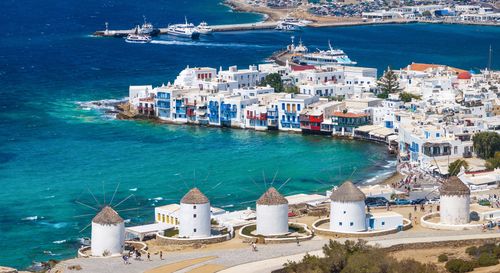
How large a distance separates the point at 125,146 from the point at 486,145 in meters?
19.9

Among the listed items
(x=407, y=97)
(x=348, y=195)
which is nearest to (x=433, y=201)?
(x=348, y=195)

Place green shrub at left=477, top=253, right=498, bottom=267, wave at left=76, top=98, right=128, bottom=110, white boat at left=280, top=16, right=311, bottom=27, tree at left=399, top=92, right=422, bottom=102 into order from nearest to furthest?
green shrub at left=477, top=253, right=498, bottom=267
tree at left=399, top=92, right=422, bottom=102
wave at left=76, top=98, right=128, bottom=110
white boat at left=280, top=16, right=311, bottom=27

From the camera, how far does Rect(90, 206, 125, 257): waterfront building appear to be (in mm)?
46812

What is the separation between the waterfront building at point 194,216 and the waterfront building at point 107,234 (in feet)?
8.43

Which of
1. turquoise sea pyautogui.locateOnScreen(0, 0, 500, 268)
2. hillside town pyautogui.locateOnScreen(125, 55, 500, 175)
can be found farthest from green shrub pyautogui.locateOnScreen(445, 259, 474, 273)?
hillside town pyautogui.locateOnScreen(125, 55, 500, 175)

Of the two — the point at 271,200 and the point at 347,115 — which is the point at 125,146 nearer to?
the point at 347,115

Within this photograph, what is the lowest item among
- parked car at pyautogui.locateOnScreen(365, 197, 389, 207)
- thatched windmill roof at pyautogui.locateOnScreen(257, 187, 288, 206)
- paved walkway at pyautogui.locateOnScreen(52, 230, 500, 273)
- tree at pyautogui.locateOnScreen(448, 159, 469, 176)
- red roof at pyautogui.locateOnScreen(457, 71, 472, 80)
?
paved walkway at pyautogui.locateOnScreen(52, 230, 500, 273)

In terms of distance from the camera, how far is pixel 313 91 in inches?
3366

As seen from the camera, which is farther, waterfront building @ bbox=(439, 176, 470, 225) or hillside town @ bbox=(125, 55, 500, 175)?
→ hillside town @ bbox=(125, 55, 500, 175)

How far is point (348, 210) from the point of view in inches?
1913

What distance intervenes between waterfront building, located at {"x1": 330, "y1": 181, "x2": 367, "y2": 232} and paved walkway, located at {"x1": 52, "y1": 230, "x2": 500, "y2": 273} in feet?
2.85

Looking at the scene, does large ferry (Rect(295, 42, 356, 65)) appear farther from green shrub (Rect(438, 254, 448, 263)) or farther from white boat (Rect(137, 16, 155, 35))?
green shrub (Rect(438, 254, 448, 263))

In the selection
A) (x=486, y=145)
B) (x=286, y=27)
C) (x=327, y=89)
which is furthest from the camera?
(x=286, y=27)

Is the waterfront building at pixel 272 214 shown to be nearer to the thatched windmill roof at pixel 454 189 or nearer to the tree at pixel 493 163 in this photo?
the thatched windmill roof at pixel 454 189
